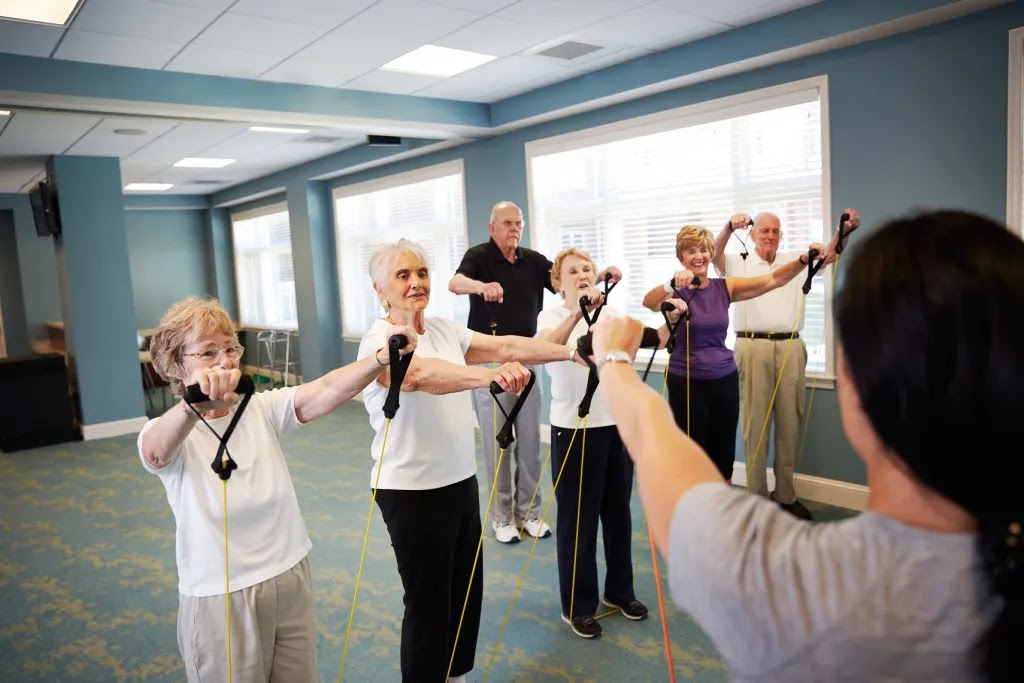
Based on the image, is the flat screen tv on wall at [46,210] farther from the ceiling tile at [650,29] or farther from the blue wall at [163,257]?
the ceiling tile at [650,29]

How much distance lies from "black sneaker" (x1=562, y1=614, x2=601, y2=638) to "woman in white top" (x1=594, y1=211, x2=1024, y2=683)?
7.60 ft

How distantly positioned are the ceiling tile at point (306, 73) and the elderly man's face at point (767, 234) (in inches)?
112

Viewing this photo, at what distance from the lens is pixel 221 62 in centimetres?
452

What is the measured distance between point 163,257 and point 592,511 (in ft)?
34.5

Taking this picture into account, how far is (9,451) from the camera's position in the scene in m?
6.83

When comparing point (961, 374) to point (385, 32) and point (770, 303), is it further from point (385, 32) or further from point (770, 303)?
point (385, 32)

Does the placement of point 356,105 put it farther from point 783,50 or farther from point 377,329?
point 377,329

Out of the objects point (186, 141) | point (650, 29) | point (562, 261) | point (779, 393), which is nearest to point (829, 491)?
point (779, 393)

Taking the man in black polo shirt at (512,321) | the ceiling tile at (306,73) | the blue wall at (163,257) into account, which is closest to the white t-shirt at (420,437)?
the man in black polo shirt at (512,321)

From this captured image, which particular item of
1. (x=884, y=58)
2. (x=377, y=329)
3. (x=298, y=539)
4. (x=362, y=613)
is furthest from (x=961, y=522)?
(x=884, y=58)

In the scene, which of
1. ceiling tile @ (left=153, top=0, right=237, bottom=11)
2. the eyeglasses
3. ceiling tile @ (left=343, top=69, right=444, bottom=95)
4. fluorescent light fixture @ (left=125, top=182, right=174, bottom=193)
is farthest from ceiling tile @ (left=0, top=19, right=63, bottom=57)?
fluorescent light fixture @ (left=125, top=182, right=174, bottom=193)

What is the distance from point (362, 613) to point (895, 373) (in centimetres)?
306

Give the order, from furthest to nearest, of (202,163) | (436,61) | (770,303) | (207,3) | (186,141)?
(202,163) < (186,141) < (436,61) < (770,303) < (207,3)

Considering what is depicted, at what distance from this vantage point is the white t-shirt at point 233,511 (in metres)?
1.57
